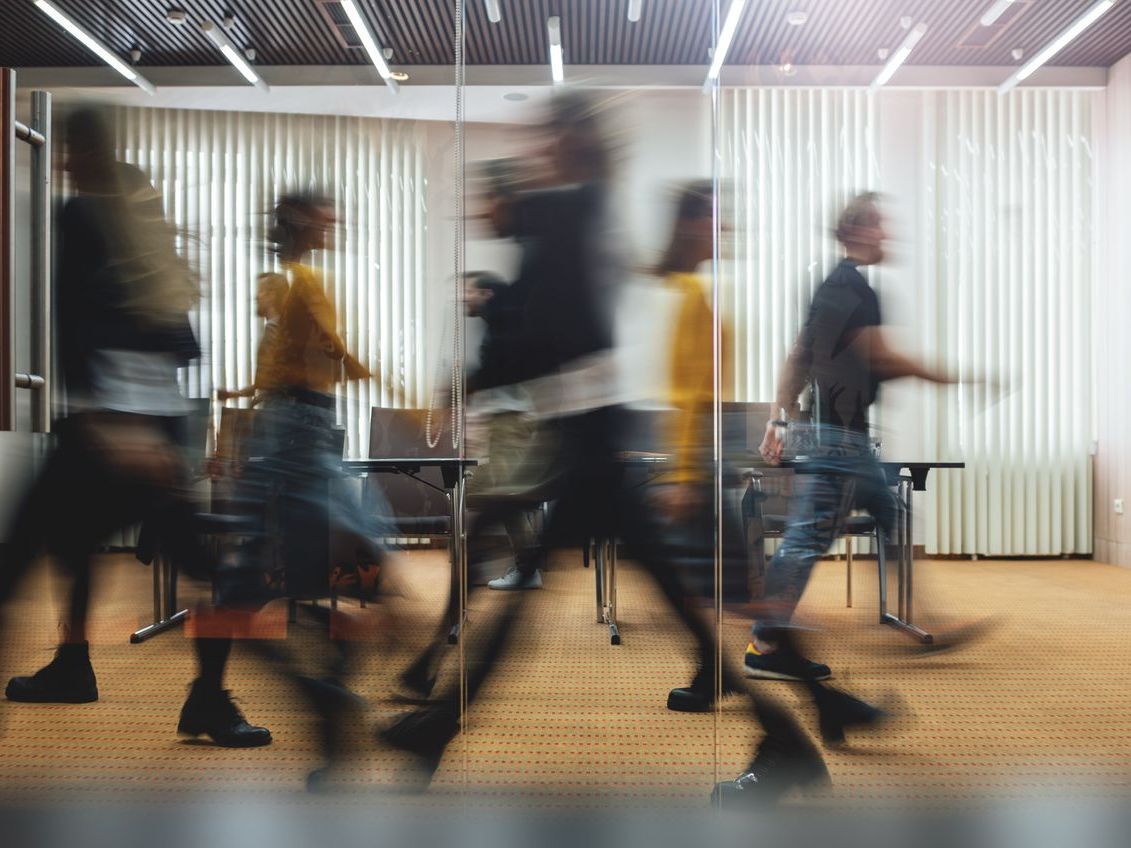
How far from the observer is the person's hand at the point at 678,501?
67.1 inches

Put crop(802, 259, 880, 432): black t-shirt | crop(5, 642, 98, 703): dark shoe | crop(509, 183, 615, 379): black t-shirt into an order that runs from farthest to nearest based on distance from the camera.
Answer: crop(5, 642, 98, 703): dark shoe → crop(802, 259, 880, 432): black t-shirt → crop(509, 183, 615, 379): black t-shirt

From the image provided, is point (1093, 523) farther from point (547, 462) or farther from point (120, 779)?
point (120, 779)

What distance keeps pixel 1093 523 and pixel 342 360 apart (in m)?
1.60

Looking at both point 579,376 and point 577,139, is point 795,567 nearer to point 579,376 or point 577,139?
point 579,376

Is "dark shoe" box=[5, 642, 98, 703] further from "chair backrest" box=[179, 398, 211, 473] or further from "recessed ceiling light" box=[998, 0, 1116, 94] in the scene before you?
"recessed ceiling light" box=[998, 0, 1116, 94]

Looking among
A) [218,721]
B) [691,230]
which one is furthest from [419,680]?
[691,230]

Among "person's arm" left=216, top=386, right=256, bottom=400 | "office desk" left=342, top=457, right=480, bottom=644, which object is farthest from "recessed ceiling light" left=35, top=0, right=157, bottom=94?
"office desk" left=342, top=457, right=480, bottom=644

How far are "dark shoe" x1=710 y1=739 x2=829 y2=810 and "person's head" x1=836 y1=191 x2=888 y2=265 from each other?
102 cm

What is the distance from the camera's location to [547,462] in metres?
1.65

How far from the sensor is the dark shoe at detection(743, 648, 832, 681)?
175 centimetres

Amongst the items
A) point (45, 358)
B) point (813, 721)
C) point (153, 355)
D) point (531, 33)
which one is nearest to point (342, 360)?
point (153, 355)

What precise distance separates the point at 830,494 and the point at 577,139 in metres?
0.91

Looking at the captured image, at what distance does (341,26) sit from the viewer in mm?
1769

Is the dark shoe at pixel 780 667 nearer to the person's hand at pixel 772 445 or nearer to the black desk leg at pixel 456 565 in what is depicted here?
the person's hand at pixel 772 445
